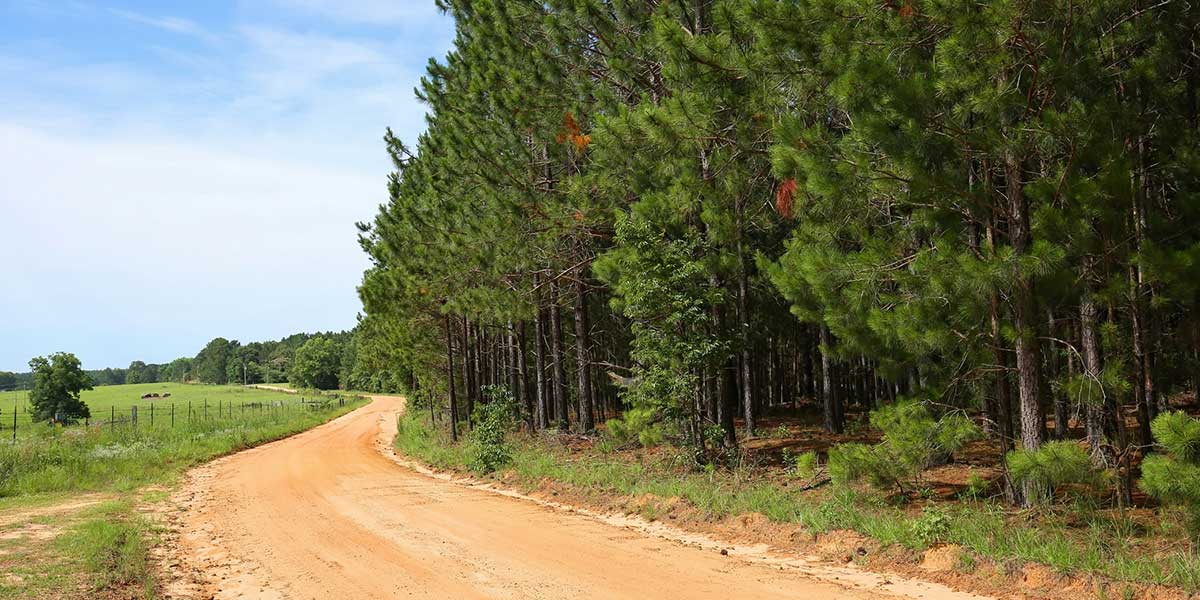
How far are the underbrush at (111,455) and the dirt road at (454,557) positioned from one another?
549 centimetres

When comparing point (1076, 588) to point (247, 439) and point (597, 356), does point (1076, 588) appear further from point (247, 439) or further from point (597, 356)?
point (247, 439)

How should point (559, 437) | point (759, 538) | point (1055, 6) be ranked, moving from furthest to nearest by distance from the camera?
point (559, 437), point (759, 538), point (1055, 6)

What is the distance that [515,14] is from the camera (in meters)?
15.6

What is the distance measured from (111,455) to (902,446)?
23.1 meters

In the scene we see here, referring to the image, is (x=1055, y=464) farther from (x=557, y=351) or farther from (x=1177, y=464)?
(x=557, y=351)

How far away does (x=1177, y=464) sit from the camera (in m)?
5.96

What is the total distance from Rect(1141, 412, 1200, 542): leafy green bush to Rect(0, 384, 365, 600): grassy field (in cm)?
893

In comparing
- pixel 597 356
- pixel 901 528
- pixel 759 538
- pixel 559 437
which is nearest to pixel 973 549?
pixel 901 528

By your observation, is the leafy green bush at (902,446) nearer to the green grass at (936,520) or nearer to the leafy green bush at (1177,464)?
the green grass at (936,520)

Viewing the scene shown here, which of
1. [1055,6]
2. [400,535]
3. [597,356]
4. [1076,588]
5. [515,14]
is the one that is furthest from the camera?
[597,356]

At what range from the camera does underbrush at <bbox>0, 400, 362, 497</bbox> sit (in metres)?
18.1

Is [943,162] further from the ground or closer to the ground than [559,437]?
further from the ground

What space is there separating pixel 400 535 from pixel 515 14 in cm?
1052

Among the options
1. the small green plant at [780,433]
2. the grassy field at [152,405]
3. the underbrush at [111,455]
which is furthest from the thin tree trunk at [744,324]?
the grassy field at [152,405]
